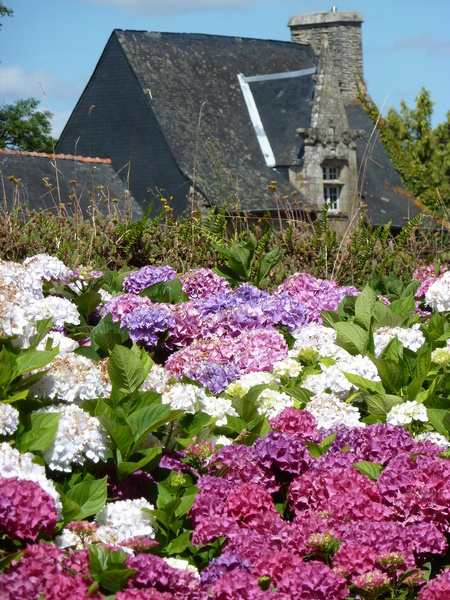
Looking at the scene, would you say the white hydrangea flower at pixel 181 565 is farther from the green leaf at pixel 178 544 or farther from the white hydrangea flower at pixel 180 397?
the white hydrangea flower at pixel 180 397

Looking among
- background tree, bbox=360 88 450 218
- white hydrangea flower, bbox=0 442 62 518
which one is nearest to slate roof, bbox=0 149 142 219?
background tree, bbox=360 88 450 218

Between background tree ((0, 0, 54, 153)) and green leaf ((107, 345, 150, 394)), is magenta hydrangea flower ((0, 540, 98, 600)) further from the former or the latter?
background tree ((0, 0, 54, 153))

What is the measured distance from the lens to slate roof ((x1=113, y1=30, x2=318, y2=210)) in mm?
28609

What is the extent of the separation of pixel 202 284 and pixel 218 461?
86.1 inches

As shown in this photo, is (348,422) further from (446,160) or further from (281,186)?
(446,160)

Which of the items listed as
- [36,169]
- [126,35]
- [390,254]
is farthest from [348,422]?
[126,35]

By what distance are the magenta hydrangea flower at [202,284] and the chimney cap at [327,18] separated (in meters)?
33.9

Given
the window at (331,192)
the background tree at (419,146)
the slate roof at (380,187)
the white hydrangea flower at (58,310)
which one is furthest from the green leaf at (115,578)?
the background tree at (419,146)

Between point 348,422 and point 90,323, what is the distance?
1.79 meters

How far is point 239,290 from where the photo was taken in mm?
4625

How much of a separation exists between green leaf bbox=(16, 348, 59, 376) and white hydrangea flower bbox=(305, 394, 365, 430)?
98 centimetres

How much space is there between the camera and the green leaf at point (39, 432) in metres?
2.54

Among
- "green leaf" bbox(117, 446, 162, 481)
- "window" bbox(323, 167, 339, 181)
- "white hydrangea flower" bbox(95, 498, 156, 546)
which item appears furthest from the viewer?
"window" bbox(323, 167, 339, 181)

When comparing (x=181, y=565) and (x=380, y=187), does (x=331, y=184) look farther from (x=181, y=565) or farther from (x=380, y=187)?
(x=181, y=565)
